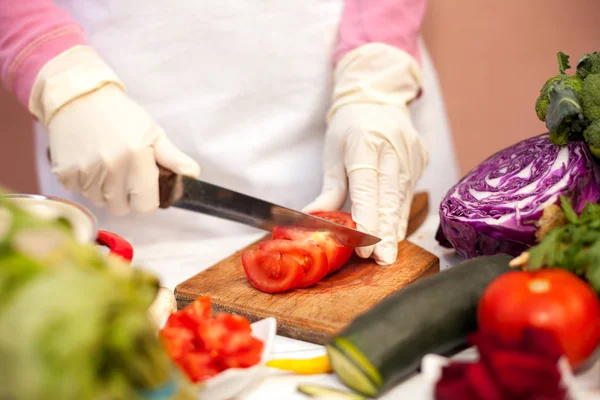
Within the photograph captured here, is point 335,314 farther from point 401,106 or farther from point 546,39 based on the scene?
point 546,39

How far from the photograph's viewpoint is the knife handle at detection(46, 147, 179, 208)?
4.99 feet

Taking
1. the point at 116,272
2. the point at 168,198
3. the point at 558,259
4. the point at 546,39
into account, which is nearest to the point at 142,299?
the point at 116,272

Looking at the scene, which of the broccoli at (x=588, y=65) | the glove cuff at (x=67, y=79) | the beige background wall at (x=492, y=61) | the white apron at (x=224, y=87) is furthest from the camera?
the beige background wall at (x=492, y=61)

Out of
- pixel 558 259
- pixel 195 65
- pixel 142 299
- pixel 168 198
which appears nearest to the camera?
pixel 142 299

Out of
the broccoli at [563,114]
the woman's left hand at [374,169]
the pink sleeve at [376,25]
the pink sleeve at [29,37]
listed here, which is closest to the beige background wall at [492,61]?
the pink sleeve at [376,25]

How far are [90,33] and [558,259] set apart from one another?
1413 mm

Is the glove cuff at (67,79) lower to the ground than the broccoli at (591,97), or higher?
lower

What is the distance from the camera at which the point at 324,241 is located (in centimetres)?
145

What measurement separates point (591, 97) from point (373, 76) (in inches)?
27.2

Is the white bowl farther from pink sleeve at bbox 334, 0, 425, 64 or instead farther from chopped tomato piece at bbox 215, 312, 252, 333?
pink sleeve at bbox 334, 0, 425, 64

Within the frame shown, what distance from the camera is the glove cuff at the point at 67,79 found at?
155 centimetres

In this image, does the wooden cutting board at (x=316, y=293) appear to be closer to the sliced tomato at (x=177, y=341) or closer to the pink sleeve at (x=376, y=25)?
the sliced tomato at (x=177, y=341)

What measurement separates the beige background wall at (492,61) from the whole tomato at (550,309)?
1746 mm

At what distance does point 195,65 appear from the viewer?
1.77 metres
